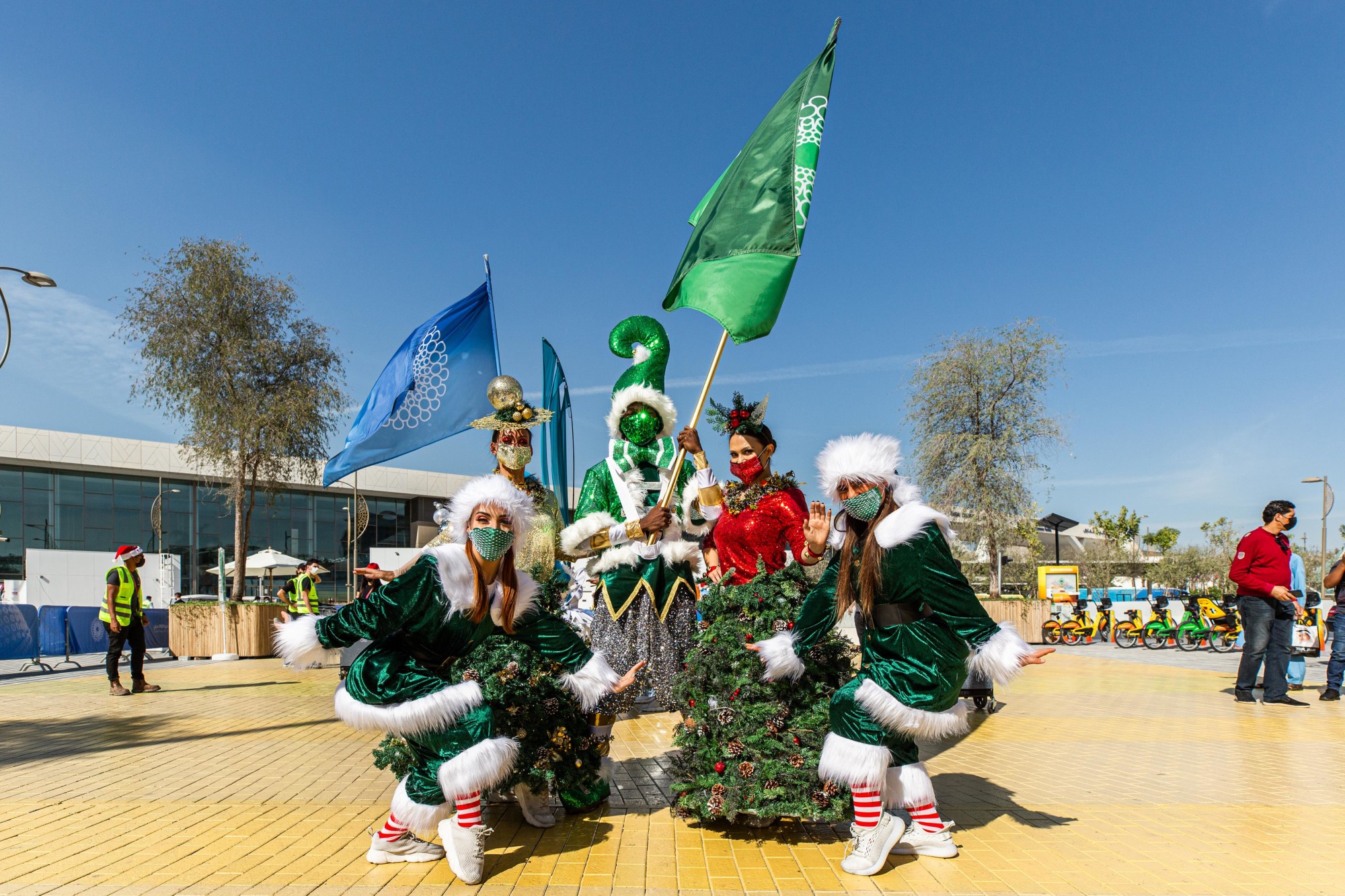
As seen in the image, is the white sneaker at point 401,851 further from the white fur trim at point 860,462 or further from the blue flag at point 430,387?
the blue flag at point 430,387

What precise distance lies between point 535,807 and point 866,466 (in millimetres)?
2454

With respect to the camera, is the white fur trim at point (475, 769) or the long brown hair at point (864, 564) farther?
the long brown hair at point (864, 564)

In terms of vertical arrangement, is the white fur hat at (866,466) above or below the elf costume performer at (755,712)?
above

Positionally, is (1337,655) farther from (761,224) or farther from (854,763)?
(761,224)

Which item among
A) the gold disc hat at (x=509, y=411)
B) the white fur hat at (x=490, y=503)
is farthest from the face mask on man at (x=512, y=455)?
the white fur hat at (x=490, y=503)

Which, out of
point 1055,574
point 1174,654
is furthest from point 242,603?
point 1055,574

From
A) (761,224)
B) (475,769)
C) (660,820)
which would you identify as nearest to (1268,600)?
(761,224)

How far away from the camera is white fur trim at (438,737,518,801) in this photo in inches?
141

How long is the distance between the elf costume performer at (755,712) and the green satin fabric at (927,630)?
39 cm

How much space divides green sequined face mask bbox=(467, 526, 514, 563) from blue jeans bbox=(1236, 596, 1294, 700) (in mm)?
8452

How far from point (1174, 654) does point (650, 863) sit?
49.4ft

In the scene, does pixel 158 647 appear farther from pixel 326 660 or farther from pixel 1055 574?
pixel 1055 574

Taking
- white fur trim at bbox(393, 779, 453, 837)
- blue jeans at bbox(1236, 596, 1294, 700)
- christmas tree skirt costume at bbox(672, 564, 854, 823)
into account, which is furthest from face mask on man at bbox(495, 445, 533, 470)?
blue jeans at bbox(1236, 596, 1294, 700)

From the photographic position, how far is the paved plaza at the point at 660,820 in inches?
140
